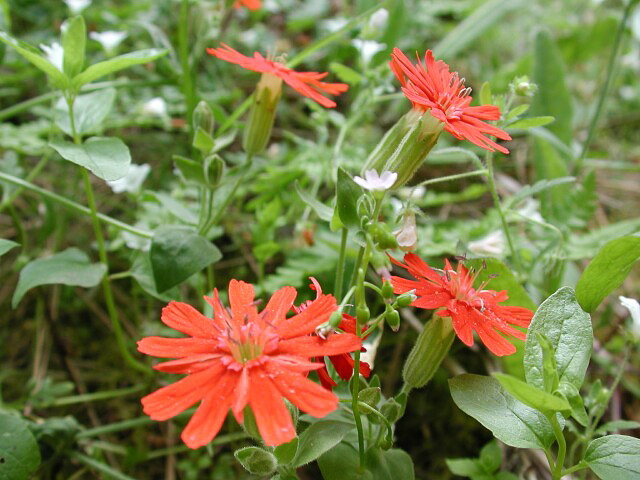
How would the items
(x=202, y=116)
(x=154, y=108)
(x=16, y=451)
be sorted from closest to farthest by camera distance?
(x=16, y=451), (x=202, y=116), (x=154, y=108)

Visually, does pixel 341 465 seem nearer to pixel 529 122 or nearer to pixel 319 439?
pixel 319 439

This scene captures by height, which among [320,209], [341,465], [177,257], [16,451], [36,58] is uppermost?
[36,58]

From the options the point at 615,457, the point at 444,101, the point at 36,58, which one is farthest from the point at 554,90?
the point at 36,58

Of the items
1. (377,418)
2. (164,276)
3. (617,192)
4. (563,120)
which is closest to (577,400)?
(377,418)

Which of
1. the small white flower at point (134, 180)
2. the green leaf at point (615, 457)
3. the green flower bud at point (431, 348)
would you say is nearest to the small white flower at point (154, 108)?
the small white flower at point (134, 180)

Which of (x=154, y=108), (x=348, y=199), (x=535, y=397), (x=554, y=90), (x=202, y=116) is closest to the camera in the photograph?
(x=535, y=397)

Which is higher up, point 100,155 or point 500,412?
point 100,155

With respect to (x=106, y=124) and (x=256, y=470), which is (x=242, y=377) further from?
(x=106, y=124)

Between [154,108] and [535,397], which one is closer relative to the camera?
[535,397]
